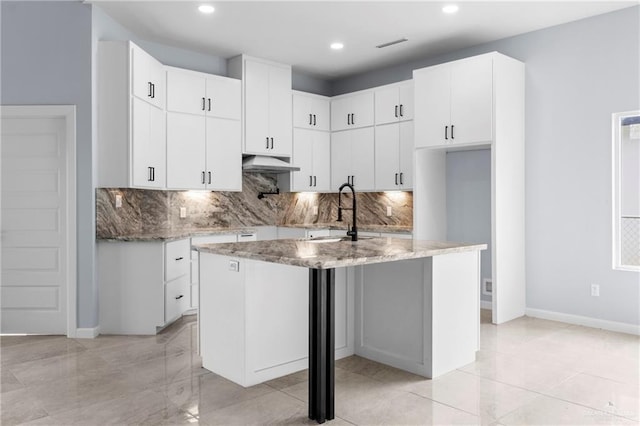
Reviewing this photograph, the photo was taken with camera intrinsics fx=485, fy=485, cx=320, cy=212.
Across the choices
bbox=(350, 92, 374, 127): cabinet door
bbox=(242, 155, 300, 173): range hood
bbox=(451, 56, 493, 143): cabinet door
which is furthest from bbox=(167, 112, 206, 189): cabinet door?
bbox=(451, 56, 493, 143): cabinet door

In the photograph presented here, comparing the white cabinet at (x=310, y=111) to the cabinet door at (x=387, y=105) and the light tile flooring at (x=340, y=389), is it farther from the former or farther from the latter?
the light tile flooring at (x=340, y=389)

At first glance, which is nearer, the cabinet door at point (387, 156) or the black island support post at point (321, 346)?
the black island support post at point (321, 346)

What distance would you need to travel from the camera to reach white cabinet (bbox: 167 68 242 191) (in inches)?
211

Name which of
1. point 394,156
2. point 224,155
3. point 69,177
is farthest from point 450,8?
point 69,177

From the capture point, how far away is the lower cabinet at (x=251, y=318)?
3.12 m

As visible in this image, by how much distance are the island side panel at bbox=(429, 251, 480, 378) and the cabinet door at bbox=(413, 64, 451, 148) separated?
198 cm

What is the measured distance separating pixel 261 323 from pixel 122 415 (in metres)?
0.95

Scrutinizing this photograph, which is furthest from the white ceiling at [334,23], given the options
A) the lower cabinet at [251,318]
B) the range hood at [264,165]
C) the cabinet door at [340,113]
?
the lower cabinet at [251,318]

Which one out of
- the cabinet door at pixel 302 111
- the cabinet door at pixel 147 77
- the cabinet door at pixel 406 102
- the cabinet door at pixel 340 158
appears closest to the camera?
the cabinet door at pixel 147 77

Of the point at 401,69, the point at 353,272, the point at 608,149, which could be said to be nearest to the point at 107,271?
the point at 353,272

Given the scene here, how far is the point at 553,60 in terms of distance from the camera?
16.3 feet

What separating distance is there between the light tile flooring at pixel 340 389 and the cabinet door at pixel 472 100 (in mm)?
2105

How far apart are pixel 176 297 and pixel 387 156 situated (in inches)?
119

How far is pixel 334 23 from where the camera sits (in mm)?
4910
